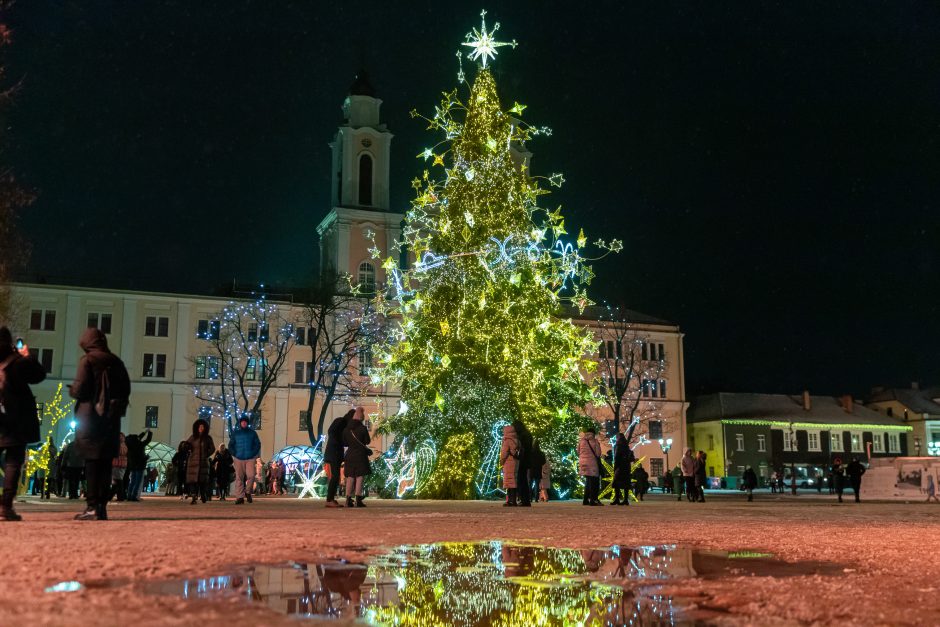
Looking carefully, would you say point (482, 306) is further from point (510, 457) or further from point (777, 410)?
point (777, 410)

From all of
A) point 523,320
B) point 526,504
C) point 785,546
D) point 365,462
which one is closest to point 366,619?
point 785,546

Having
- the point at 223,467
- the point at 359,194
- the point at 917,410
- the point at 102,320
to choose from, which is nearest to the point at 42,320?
the point at 102,320

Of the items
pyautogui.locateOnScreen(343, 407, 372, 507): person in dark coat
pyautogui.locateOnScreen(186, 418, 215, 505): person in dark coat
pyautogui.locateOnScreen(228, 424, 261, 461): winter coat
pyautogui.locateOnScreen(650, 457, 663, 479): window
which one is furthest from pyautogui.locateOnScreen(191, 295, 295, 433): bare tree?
pyautogui.locateOnScreen(343, 407, 372, 507): person in dark coat

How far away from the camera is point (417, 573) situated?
19.0 feet

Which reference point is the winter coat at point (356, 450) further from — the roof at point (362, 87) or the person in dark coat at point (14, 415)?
the roof at point (362, 87)

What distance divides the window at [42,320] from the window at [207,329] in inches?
369

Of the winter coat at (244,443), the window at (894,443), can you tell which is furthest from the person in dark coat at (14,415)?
the window at (894,443)

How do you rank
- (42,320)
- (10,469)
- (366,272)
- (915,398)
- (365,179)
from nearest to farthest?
(10,469), (42,320), (366,272), (365,179), (915,398)

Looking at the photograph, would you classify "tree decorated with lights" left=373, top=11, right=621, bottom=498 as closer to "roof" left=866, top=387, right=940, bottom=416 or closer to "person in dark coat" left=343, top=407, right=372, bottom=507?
"person in dark coat" left=343, top=407, right=372, bottom=507

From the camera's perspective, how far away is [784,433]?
86.4 m

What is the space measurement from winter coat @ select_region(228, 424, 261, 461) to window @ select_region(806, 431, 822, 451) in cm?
7609

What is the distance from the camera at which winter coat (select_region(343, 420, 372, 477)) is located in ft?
59.5

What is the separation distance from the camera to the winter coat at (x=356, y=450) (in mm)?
18141

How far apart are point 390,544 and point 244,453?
1340cm
